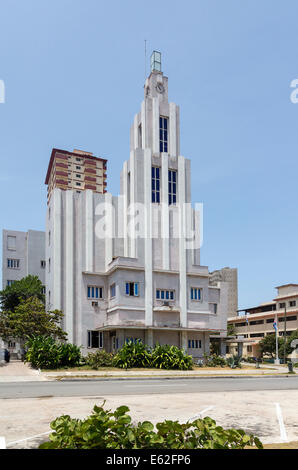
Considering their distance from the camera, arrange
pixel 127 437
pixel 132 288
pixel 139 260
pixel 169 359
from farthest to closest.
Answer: pixel 139 260 → pixel 132 288 → pixel 169 359 → pixel 127 437

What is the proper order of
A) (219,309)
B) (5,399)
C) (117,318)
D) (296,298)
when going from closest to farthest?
(5,399)
(117,318)
(219,309)
(296,298)

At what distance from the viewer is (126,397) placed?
15.6 m

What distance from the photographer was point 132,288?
4288cm

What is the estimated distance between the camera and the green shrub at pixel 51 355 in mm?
33247

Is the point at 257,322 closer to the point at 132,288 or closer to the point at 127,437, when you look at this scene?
the point at 132,288

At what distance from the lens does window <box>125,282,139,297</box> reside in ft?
139

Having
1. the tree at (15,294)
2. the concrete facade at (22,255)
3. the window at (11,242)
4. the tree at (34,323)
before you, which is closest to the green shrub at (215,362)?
the tree at (34,323)

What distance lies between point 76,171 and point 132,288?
84.9 meters

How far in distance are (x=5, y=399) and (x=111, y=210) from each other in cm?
3414

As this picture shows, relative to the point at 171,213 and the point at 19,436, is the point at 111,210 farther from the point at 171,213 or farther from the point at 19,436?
the point at 19,436

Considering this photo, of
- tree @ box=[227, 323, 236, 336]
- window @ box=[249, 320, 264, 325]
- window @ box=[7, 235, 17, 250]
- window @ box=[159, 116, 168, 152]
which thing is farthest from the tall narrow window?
tree @ box=[227, 323, 236, 336]

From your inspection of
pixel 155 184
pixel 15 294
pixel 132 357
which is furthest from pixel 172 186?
pixel 15 294

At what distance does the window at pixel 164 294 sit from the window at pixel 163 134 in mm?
16444
